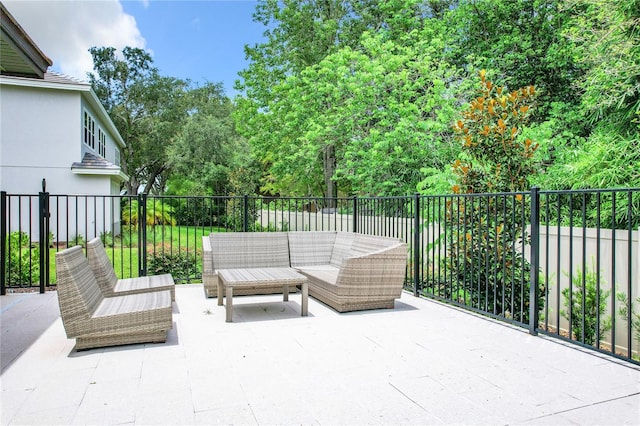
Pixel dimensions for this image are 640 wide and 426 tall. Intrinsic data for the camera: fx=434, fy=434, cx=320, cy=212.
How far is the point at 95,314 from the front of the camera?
3643mm

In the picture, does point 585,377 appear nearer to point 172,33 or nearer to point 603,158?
point 603,158

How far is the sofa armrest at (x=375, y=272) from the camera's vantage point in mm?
4836

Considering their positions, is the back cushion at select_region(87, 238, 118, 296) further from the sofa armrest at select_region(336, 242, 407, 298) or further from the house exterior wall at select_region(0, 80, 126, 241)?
the house exterior wall at select_region(0, 80, 126, 241)

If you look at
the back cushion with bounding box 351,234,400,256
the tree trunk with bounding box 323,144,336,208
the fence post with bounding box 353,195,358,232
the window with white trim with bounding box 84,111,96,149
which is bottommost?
the back cushion with bounding box 351,234,400,256

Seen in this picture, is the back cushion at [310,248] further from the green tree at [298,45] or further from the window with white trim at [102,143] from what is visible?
the window with white trim at [102,143]

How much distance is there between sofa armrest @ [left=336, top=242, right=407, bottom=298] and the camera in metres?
4.84

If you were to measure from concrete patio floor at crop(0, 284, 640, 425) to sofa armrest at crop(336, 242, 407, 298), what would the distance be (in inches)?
A: 21.3

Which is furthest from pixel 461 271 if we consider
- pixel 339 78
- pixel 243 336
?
pixel 339 78

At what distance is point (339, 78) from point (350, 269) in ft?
32.7

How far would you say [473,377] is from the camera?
304 centimetres

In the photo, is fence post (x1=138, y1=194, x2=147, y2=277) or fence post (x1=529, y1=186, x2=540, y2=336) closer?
fence post (x1=529, y1=186, x2=540, y2=336)

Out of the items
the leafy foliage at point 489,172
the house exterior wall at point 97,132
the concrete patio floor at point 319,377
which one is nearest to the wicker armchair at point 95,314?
the concrete patio floor at point 319,377

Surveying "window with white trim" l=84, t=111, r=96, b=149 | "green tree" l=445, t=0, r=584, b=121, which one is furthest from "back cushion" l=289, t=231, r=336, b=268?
"window with white trim" l=84, t=111, r=96, b=149

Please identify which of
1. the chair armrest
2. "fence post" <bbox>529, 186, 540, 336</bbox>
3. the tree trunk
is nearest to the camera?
"fence post" <bbox>529, 186, 540, 336</bbox>
